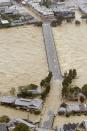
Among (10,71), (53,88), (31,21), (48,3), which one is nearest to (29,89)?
(53,88)

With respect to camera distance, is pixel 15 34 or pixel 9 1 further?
pixel 9 1

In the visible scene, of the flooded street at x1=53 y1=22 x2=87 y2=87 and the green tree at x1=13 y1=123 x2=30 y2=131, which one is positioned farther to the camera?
the flooded street at x1=53 y1=22 x2=87 y2=87

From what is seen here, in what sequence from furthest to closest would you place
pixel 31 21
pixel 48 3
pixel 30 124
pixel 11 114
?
pixel 48 3 < pixel 31 21 < pixel 11 114 < pixel 30 124

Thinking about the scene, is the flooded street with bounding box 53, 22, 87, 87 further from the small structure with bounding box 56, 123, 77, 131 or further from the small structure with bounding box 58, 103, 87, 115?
the small structure with bounding box 56, 123, 77, 131

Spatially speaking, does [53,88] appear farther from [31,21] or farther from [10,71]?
[31,21]

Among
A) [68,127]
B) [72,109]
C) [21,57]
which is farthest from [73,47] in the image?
[68,127]

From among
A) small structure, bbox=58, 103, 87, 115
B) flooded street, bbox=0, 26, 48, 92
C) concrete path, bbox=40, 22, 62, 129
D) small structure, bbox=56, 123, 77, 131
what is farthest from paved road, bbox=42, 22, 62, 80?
small structure, bbox=56, 123, 77, 131
